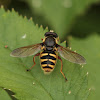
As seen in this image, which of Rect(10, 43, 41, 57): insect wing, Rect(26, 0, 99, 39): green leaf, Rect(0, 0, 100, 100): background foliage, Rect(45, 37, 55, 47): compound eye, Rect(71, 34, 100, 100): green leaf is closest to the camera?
Rect(0, 0, 100, 100): background foliage

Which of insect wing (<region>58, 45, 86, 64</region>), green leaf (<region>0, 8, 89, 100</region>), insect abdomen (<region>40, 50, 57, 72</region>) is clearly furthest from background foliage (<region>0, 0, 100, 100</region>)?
insect abdomen (<region>40, 50, 57, 72</region>)

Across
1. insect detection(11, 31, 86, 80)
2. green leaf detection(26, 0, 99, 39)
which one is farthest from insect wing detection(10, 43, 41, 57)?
green leaf detection(26, 0, 99, 39)

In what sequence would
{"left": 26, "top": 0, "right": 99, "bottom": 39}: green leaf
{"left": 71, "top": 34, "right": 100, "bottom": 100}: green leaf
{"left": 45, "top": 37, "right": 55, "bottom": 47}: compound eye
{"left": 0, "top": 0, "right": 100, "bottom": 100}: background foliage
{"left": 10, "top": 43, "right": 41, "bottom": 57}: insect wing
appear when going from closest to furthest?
{"left": 0, "top": 0, "right": 100, "bottom": 100}: background foliage
{"left": 10, "top": 43, "right": 41, "bottom": 57}: insect wing
{"left": 45, "top": 37, "right": 55, "bottom": 47}: compound eye
{"left": 71, "top": 34, "right": 100, "bottom": 100}: green leaf
{"left": 26, "top": 0, "right": 99, "bottom": 39}: green leaf

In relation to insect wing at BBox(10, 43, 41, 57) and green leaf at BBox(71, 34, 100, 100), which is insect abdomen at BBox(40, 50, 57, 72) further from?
green leaf at BBox(71, 34, 100, 100)

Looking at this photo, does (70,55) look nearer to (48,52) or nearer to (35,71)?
(48,52)

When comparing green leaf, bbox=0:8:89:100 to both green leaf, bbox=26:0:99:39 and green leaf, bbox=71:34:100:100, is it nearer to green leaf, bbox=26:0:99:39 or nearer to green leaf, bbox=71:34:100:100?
green leaf, bbox=71:34:100:100

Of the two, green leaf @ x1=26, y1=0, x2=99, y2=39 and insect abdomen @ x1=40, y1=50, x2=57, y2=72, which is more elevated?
green leaf @ x1=26, y1=0, x2=99, y2=39

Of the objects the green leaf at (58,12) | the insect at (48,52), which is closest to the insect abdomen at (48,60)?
the insect at (48,52)

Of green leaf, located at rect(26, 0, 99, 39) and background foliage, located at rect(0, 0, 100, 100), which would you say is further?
green leaf, located at rect(26, 0, 99, 39)

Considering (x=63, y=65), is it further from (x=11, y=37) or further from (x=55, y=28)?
(x=55, y=28)
